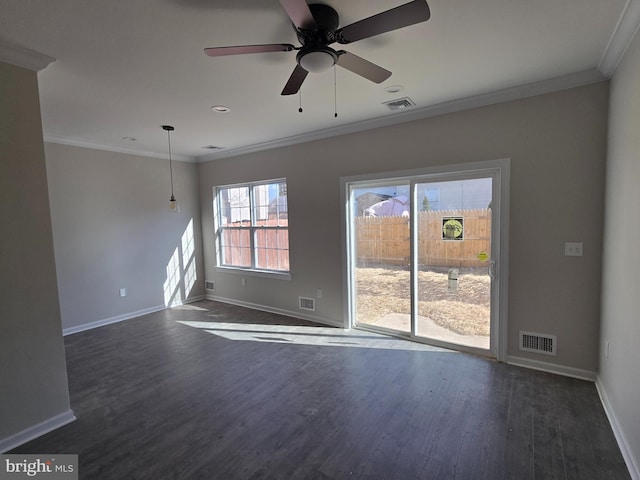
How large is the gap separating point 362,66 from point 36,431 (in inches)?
132

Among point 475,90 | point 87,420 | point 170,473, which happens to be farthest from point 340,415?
point 475,90

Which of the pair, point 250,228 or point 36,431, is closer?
point 36,431

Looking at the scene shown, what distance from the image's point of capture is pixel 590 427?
7.01 ft

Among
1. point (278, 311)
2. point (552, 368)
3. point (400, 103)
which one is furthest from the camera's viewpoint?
point (278, 311)

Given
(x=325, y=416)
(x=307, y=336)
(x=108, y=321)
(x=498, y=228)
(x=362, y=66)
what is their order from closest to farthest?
(x=362, y=66)
(x=325, y=416)
(x=498, y=228)
(x=307, y=336)
(x=108, y=321)

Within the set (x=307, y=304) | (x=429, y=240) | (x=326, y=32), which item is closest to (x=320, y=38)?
(x=326, y=32)

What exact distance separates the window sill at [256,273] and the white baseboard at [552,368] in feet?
10.0

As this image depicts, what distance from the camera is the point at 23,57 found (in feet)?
6.73

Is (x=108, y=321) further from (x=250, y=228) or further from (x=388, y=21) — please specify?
(x=388, y=21)

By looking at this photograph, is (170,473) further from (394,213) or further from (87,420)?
(394,213)

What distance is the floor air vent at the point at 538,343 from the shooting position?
288cm

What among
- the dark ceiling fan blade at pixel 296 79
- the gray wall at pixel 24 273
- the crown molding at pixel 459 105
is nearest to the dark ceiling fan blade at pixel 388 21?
the dark ceiling fan blade at pixel 296 79

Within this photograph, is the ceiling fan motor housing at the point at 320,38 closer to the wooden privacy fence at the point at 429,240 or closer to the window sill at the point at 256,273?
the wooden privacy fence at the point at 429,240

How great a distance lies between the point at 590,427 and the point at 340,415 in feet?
5.70
